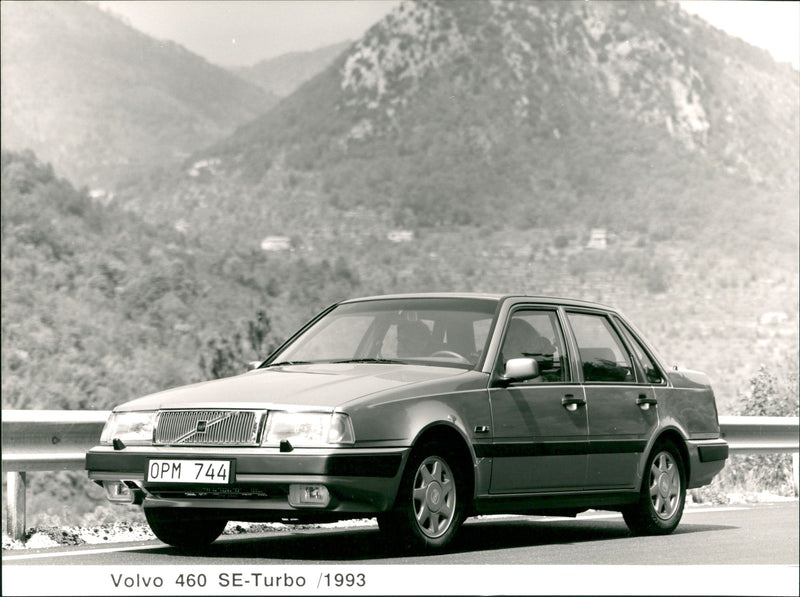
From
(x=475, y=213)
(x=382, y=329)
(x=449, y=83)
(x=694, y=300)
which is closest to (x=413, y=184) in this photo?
(x=475, y=213)

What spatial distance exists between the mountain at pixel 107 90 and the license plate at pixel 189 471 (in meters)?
96.2

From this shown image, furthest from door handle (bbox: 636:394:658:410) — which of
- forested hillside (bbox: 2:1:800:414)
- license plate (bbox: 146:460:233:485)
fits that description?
forested hillside (bbox: 2:1:800:414)

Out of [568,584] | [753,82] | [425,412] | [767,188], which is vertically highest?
[753,82]

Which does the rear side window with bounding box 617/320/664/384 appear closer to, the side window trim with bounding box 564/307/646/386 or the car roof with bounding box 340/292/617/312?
the side window trim with bounding box 564/307/646/386

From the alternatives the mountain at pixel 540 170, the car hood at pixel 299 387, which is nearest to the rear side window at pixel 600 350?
the car hood at pixel 299 387

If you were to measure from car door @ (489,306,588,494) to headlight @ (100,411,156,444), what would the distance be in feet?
6.14

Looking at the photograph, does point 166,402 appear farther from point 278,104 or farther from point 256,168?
point 278,104

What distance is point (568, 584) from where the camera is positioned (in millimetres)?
6891

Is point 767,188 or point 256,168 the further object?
point 256,168

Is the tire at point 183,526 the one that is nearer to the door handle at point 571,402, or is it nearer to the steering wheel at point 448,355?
the steering wheel at point 448,355

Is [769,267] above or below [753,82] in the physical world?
below

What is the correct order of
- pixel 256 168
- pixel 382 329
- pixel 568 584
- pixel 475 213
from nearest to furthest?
pixel 568 584, pixel 382 329, pixel 475 213, pixel 256 168

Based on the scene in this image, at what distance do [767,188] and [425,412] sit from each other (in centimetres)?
8033

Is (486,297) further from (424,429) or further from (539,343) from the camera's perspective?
(424,429)
